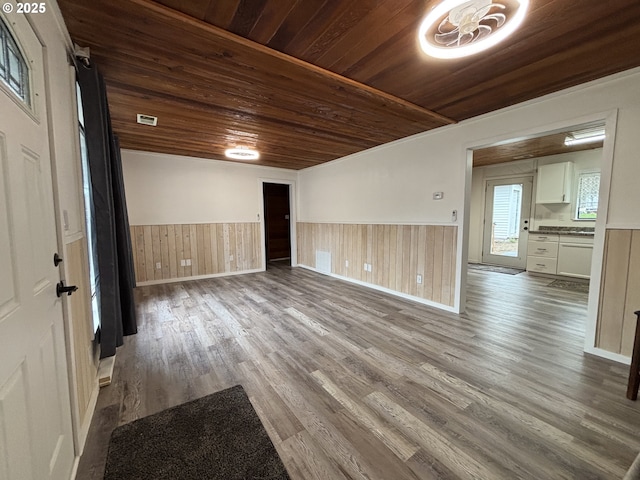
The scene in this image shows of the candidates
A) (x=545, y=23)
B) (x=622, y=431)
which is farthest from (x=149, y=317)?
(x=545, y=23)

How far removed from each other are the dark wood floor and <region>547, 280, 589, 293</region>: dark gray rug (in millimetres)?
1034

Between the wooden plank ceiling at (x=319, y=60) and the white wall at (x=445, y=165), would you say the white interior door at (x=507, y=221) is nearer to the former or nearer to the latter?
the white wall at (x=445, y=165)

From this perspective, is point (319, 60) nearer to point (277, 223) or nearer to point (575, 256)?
point (277, 223)

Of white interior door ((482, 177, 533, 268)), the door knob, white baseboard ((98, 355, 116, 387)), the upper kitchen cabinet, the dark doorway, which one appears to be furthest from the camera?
the dark doorway

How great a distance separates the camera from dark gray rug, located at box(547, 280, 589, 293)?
4062mm

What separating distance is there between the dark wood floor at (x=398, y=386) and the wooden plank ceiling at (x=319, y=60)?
2333 mm

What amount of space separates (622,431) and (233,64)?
337cm

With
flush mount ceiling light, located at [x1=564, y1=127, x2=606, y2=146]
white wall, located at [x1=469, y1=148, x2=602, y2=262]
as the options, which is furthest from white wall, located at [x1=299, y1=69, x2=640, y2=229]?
white wall, located at [x1=469, y1=148, x2=602, y2=262]

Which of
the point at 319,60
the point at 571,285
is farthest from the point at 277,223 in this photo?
the point at 571,285

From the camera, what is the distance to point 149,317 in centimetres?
309

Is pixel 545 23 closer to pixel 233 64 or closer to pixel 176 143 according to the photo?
pixel 233 64

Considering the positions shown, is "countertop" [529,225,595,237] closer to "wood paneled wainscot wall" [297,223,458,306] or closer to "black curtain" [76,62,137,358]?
"wood paneled wainscot wall" [297,223,458,306]

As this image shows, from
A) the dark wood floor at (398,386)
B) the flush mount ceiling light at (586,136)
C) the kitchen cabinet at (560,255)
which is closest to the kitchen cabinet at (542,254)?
the kitchen cabinet at (560,255)

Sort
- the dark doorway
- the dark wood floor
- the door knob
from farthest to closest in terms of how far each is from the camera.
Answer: the dark doorway < the dark wood floor < the door knob
